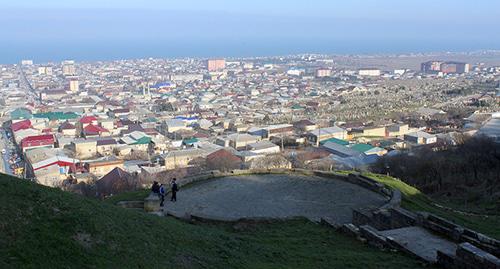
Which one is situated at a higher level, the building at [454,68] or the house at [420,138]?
the building at [454,68]

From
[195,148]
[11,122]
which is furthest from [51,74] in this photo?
[195,148]

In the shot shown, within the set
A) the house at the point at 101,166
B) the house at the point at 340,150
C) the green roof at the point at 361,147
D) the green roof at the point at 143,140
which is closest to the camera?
the house at the point at 101,166

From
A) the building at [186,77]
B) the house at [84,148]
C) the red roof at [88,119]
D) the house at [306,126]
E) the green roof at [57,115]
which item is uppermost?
the building at [186,77]

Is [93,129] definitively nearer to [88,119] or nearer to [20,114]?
[88,119]

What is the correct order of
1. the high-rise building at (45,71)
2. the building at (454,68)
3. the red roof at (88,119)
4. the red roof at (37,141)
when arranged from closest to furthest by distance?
the red roof at (37,141) → the red roof at (88,119) → the building at (454,68) → the high-rise building at (45,71)

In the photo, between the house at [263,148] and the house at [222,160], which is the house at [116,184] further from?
the house at [263,148]

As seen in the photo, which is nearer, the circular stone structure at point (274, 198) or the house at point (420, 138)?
the circular stone structure at point (274, 198)

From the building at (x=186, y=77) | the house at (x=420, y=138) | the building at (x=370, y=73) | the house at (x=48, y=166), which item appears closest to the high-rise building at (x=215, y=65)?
the building at (x=186, y=77)

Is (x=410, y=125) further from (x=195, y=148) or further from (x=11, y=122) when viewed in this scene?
(x=11, y=122)
